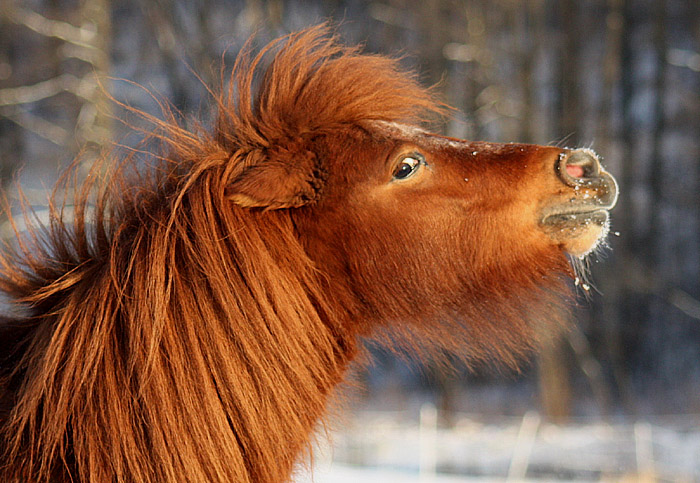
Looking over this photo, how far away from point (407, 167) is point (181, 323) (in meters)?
0.80

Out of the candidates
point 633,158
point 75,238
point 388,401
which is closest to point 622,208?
point 633,158

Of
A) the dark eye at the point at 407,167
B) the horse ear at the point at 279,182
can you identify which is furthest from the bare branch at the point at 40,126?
the dark eye at the point at 407,167

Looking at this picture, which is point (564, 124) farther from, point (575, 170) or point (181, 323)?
point (181, 323)

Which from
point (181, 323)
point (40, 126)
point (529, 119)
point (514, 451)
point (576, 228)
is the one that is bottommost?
point (514, 451)

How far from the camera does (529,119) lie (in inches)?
284

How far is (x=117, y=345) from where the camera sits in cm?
153

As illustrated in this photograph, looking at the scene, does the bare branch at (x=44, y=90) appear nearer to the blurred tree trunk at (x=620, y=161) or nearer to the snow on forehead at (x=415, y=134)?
the snow on forehead at (x=415, y=134)

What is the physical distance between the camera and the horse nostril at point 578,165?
1.81 meters

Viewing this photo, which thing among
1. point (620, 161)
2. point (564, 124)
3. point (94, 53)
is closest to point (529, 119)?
point (564, 124)

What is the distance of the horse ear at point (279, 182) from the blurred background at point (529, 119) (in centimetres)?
494

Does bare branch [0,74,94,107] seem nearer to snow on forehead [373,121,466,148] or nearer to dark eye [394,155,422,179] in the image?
snow on forehead [373,121,466,148]

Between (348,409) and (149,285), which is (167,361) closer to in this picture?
(149,285)


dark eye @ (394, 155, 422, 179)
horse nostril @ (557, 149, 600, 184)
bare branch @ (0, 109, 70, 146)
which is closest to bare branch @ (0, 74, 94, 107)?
bare branch @ (0, 109, 70, 146)

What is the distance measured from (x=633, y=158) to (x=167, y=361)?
8037 millimetres
